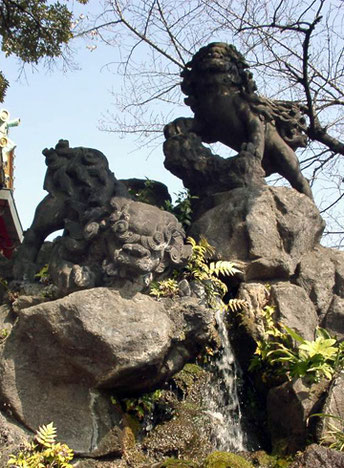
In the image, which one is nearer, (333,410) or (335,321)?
(333,410)

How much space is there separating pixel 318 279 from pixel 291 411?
1638 mm

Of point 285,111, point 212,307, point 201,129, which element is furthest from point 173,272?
point 285,111

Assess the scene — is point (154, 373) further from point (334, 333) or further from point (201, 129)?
point (201, 129)

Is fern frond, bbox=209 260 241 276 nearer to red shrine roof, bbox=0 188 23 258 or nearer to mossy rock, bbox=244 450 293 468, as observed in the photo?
mossy rock, bbox=244 450 293 468

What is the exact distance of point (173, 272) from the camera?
17.2ft

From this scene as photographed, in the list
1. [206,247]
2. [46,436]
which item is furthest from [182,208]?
[46,436]

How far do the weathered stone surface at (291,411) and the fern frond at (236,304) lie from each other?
808mm

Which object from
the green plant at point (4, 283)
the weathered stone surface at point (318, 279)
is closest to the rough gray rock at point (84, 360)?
the green plant at point (4, 283)

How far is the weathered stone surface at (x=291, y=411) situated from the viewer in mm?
4672

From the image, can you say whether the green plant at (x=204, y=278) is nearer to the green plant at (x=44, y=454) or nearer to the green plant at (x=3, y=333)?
the green plant at (x=3, y=333)

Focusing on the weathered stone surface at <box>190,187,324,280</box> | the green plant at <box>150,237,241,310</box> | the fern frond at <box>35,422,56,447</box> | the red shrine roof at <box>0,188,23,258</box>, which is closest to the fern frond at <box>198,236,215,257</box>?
the green plant at <box>150,237,241,310</box>

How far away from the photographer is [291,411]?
15.6 feet

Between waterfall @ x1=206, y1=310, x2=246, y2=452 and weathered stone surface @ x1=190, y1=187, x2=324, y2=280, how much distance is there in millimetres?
679

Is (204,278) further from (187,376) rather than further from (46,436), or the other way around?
(46,436)
